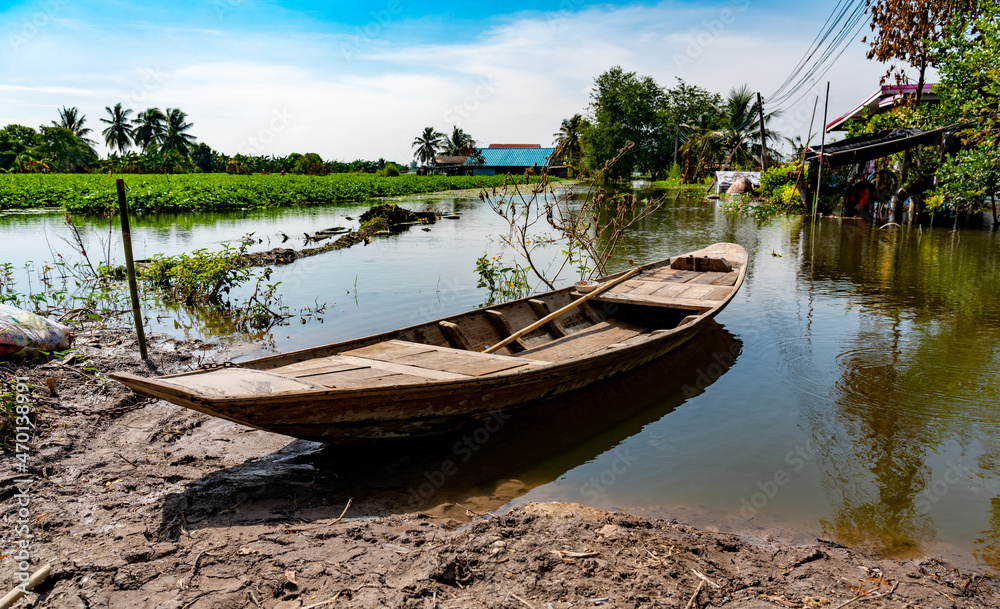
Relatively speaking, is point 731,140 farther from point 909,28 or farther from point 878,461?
point 878,461

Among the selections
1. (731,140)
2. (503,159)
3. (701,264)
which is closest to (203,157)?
(503,159)

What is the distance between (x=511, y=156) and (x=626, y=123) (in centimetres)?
2201

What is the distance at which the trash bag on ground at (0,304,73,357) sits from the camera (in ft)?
15.6

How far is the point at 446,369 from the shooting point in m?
4.25

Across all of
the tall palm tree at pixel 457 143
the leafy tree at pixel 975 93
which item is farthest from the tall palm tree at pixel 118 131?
the leafy tree at pixel 975 93

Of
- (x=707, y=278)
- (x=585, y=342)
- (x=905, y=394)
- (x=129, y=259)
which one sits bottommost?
(x=905, y=394)

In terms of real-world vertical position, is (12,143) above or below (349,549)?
above

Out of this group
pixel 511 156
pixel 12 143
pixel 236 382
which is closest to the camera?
pixel 236 382

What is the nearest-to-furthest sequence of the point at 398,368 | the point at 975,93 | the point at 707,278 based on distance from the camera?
the point at 398,368, the point at 707,278, the point at 975,93

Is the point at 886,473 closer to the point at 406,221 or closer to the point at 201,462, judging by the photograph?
the point at 201,462

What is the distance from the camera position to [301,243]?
1540 centimetres

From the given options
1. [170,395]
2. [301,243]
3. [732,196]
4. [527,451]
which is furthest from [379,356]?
[732,196]

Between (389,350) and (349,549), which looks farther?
(389,350)

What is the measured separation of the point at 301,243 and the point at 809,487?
1390 centimetres
